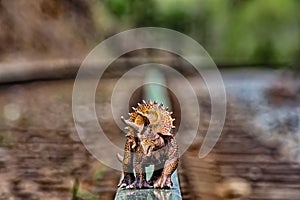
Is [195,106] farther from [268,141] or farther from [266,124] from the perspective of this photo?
[268,141]

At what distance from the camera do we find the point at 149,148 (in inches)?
63.5

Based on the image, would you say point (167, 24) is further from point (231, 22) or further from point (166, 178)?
point (166, 178)

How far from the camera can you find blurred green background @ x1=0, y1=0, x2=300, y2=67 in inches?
238

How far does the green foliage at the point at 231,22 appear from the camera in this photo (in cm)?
596

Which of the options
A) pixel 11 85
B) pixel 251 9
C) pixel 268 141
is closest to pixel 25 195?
pixel 268 141

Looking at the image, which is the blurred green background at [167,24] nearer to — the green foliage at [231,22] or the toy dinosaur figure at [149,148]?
the green foliage at [231,22]

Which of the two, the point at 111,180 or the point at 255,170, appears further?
the point at 255,170

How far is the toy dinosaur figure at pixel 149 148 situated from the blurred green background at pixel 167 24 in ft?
14.0

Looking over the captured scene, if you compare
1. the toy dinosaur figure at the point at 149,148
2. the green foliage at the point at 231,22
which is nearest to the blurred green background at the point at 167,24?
the green foliage at the point at 231,22

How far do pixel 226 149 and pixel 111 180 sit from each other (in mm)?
918

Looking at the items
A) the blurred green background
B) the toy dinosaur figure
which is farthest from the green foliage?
the toy dinosaur figure

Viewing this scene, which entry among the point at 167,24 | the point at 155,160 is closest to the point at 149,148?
the point at 155,160

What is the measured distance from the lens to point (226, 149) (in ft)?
10.4

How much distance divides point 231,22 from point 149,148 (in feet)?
15.8
